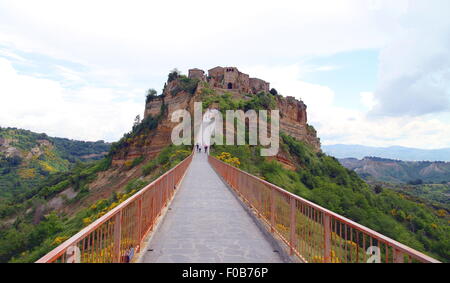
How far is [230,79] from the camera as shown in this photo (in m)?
73.5

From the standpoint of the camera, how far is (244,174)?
10.7 m

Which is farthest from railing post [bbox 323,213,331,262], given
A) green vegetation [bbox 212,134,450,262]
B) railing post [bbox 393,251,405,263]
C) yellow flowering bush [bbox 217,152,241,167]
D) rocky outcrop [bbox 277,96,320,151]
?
rocky outcrop [bbox 277,96,320,151]

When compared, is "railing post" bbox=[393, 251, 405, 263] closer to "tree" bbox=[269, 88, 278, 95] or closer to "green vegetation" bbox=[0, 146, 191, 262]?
"green vegetation" bbox=[0, 146, 191, 262]

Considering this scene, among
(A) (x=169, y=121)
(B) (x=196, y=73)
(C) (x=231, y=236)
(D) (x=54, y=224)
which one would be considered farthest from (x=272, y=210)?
(B) (x=196, y=73)

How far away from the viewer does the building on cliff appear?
70.9 meters

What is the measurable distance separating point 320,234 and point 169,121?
50.4 metres

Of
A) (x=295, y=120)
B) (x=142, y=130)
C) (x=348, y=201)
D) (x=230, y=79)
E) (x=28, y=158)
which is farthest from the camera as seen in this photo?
(x=28, y=158)

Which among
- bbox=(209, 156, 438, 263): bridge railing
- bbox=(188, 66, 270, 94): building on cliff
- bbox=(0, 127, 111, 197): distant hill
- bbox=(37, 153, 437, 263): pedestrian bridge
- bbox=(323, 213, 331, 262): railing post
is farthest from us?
bbox=(0, 127, 111, 197): distant hill

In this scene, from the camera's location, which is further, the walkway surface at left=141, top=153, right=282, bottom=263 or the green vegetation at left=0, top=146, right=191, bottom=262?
the green vegetation at left=0, top=146, right=191, bottom=262

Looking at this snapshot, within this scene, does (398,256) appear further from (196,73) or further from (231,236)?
(196,73)

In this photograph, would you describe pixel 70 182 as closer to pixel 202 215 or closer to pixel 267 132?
pixel 267 132

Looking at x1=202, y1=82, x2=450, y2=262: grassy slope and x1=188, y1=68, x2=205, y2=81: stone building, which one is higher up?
x1=188, y1=68, x2=205, y2=81: stone building

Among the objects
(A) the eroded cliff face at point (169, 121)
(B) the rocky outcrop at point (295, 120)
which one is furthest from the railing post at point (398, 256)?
(B) the rocky outcrop at point (295, 120)
